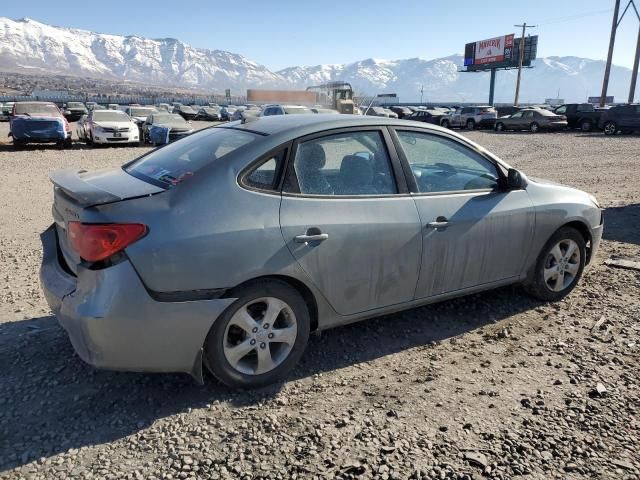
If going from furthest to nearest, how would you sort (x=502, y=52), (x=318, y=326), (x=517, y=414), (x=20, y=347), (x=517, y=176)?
(x=502, y=52), (x=517, y=176), (x=20, y=347), (x=318, y=326), (x=517, y=414)

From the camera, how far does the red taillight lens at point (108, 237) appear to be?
2.71 metres

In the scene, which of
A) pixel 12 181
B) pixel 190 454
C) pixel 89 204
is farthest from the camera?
pixel 12 181

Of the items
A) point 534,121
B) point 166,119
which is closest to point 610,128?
point 534,121

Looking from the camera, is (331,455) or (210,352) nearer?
(331,455)

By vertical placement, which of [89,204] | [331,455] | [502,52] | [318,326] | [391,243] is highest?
[502,52]

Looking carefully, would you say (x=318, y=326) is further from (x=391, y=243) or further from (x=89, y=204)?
(x=89, y=204)

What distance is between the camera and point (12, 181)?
10.7 m

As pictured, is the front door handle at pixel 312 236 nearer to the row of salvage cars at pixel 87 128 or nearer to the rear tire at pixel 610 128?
the row of salvage cars at pixel 87 128

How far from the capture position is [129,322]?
2.73 meters

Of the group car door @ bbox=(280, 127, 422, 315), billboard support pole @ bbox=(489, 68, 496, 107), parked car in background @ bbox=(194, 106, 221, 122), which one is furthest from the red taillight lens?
billboard support pole @ bbox=(489, 68, 496, 107)

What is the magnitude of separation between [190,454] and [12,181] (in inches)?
398

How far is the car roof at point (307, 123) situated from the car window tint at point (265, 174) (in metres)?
0.24

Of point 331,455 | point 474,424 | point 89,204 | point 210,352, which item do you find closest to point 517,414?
point 474,424

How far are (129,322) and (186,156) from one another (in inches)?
48.8
